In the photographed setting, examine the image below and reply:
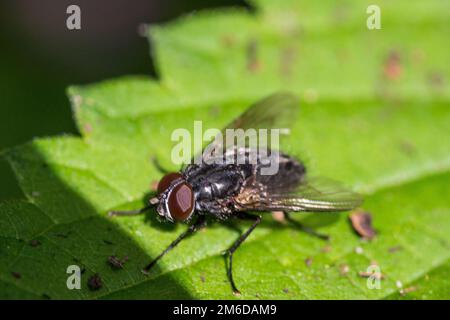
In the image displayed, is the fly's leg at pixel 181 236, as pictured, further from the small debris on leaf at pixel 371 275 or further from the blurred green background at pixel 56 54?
the blurred green background at pixel 56 54

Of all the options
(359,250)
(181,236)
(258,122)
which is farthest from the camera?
(258,122)

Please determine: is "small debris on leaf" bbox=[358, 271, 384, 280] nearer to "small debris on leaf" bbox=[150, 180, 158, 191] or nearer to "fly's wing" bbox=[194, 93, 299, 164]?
"fly's wing" bbox=[194, 93, 299, 164]

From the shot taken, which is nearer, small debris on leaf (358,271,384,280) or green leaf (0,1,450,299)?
green leaf (0,1,450,299)

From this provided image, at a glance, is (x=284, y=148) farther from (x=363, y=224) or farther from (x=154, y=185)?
(x=154, y=185)

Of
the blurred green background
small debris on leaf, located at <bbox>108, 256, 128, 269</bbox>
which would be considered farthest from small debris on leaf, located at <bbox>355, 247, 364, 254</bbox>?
the blurred green background

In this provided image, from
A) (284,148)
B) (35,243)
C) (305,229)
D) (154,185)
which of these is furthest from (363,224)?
(35,243)

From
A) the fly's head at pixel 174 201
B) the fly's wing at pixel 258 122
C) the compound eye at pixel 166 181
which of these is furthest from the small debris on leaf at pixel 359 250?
the compound eye at pixel 166 181
